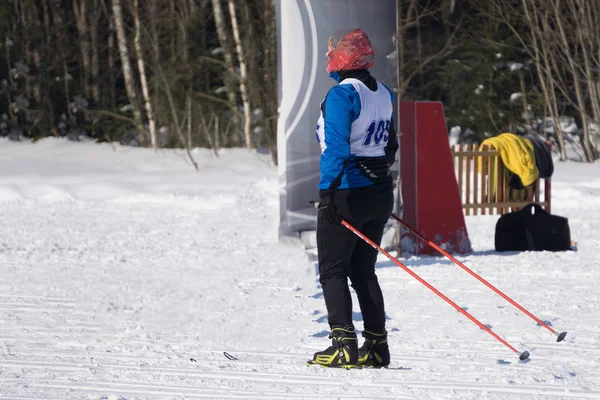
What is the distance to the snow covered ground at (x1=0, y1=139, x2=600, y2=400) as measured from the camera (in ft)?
13.1

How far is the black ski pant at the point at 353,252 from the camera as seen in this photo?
416 cm

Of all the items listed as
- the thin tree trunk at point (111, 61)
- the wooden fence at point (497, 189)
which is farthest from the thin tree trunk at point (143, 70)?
the wooden fence at point (497, 189)

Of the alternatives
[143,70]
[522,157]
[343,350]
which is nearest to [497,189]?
[522,157]

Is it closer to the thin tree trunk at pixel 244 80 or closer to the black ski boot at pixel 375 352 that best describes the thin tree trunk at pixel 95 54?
the thin tree trunk at pixel 244 80

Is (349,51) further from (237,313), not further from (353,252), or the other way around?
(237,313)

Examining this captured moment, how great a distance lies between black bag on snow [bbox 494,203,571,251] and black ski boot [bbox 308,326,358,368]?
16.4 feet

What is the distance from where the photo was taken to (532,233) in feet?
28.9

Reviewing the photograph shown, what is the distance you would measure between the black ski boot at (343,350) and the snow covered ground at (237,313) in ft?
0.23

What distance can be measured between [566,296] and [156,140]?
618 inches

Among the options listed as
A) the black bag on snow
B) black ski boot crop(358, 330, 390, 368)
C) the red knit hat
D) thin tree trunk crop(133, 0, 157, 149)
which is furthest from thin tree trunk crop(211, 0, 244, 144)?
black ski boot crop(358, 330, 390, 368)

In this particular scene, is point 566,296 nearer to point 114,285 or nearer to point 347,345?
point 347,345

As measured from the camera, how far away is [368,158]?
4.18m

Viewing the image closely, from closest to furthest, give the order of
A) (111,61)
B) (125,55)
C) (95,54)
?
(125,55) → (95,54) → (111,61)

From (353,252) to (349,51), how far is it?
0.97 metres
